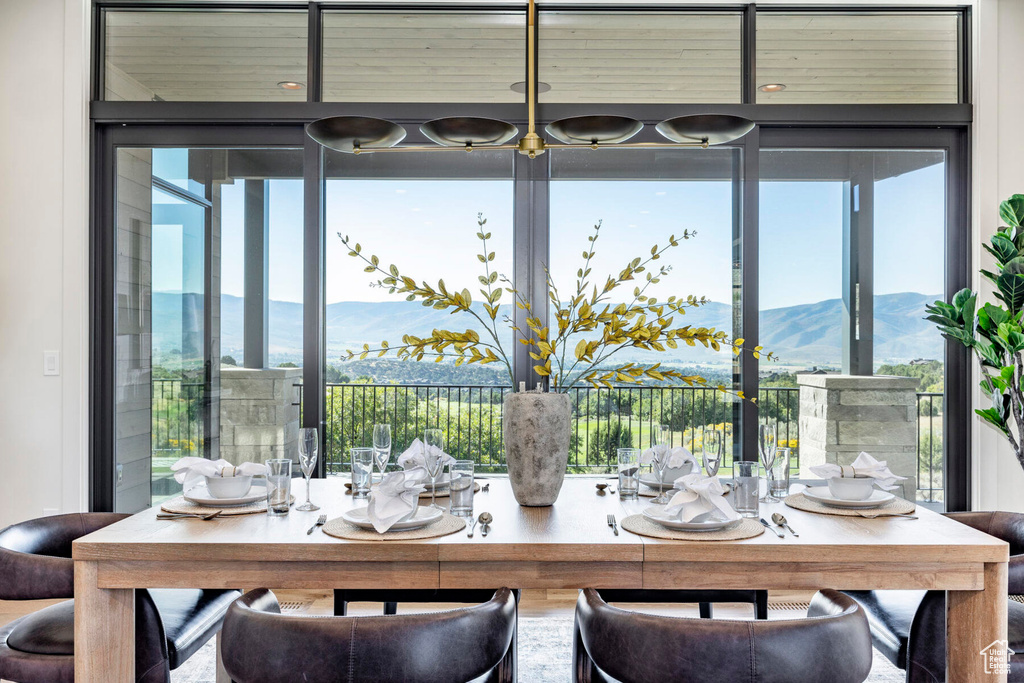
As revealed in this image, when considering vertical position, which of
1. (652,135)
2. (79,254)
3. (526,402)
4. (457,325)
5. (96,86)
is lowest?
(526,402)

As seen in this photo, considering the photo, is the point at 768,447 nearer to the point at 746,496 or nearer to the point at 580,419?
the point at 746,496

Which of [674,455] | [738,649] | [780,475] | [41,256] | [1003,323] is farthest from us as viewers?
[41,256]

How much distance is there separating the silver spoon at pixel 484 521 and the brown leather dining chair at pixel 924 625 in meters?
1.04

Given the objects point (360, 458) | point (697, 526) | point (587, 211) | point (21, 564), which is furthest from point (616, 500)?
point (587, 211)

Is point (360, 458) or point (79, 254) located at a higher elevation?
point (79, 254)

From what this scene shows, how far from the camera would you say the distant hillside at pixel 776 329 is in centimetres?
341

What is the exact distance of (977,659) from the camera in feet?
4.93

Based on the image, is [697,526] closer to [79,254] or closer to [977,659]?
[977,659]

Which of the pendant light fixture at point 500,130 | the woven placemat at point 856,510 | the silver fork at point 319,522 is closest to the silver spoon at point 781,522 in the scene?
the woven placemat at point 856,510

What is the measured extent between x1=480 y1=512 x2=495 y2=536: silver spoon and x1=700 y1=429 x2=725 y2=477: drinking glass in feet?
2.08

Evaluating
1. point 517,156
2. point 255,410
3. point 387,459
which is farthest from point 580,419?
point 387,459

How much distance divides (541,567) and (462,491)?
0.33 metres

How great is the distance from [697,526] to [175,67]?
10.9 feet

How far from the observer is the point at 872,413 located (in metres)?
3.43
